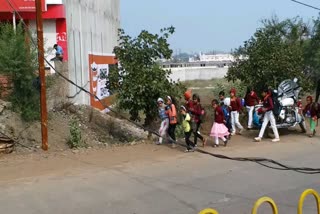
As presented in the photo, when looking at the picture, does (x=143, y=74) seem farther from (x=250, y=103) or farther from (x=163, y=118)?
(x=250, y=103)

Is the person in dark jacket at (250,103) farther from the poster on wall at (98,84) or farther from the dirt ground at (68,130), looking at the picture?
the poster on wall at (98,84)

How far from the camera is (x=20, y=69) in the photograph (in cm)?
1388

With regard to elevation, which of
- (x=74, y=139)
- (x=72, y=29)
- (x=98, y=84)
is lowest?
(x=74, y=139)

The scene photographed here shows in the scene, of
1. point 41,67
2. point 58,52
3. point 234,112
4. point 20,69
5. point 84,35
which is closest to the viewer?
point 41,67

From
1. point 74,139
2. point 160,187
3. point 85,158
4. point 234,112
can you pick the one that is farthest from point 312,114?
point 160,187

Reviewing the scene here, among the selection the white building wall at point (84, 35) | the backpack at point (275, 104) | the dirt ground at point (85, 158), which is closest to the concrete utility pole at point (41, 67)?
the dirt ground at point (85, 158)

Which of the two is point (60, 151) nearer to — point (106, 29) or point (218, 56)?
point (106, 29)

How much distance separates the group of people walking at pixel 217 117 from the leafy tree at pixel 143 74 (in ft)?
2.10

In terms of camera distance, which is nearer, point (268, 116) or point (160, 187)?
point (160, 187)

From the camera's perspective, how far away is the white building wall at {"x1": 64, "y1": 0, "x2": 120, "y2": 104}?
19.4 m

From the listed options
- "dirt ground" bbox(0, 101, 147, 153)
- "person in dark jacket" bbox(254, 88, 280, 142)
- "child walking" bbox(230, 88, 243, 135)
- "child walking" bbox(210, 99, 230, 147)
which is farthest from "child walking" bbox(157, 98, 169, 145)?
"child walking" bbox(230, 88, 243, 135)

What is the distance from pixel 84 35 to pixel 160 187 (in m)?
13.6

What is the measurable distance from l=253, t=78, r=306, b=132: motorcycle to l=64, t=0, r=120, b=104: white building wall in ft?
23.1

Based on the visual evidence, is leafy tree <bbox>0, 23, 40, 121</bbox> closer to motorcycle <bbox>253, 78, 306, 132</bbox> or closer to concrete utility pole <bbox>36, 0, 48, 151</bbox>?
concrete utility pole <bbox>36, 0, 48, 151</bbox>
